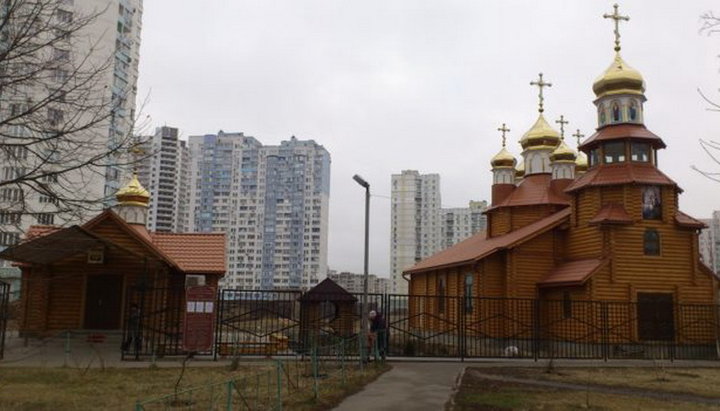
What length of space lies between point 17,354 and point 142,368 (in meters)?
5.20

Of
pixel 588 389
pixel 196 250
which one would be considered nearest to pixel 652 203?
pixel 588 389

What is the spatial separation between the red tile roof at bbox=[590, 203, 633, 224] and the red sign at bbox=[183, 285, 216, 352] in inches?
576

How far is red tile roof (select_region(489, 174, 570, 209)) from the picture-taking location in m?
30.5

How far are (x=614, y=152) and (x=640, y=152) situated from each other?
962 millimetres

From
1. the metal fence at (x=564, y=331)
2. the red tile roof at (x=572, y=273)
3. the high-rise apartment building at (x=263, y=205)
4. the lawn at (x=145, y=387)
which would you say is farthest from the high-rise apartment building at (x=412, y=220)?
the lawn at (x=145, y=387)

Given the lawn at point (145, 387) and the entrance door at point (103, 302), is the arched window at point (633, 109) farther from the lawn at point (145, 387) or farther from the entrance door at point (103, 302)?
the entrance door at point (103, 302)

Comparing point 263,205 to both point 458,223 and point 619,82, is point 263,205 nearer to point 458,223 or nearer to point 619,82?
point 458,223

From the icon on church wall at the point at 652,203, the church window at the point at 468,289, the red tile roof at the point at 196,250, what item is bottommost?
the church window at the point at 468,289

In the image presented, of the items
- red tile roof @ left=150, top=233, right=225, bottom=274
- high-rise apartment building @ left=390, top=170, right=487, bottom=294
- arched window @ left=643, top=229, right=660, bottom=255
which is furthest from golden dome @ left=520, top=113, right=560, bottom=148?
high-rise apartment building @ left=390, top=170, right=487, bottom=294

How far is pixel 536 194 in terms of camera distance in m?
31.2

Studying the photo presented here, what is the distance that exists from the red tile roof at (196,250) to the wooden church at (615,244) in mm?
8730

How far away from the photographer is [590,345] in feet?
70.8

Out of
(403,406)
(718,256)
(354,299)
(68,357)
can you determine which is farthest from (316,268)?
(403,406)

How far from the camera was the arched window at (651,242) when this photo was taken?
23578 millimetres
